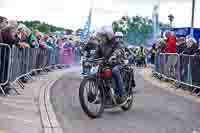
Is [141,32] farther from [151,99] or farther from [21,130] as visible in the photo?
[21,130]

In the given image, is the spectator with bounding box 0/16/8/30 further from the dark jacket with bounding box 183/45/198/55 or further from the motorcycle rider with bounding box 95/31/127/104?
the dark jacket with bounding box 183/45/198/55

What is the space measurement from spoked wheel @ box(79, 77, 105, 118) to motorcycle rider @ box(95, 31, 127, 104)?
74 centimetres

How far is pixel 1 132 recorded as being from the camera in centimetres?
810

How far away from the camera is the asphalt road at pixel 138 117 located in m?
8.96

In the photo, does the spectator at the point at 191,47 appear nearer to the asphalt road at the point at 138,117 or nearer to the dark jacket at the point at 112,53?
the asphalt road at the point at 138,117

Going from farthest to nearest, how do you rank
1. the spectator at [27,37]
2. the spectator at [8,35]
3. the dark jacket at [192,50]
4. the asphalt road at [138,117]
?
1. the dark jacket at [192,50]
2. the spectator at [27,37]
3. the spectator at [8,35]
4. the asphalt road at [138,117]

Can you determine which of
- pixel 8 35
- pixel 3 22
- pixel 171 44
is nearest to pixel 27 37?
pixel 3 22

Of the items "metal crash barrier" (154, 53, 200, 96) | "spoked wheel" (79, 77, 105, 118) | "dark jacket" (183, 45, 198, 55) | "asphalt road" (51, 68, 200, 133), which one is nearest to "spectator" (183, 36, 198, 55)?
"dark jacket" (183, 45, 198, 55)

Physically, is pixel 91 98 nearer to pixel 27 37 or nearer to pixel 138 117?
pixel 138 117

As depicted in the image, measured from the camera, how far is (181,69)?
58.9 feet

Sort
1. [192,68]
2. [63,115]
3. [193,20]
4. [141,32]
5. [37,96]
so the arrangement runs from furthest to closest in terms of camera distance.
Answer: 1. [141,32]
2. [193,20]
3. [192,68]
4. [37,96]
5. [63,115]

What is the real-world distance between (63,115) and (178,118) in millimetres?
2254

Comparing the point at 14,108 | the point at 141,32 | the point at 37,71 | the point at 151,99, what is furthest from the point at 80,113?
the point at 141,32

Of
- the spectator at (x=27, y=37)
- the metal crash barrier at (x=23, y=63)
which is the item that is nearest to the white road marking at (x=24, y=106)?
the metal crash barrier at (x=23, y=63)
